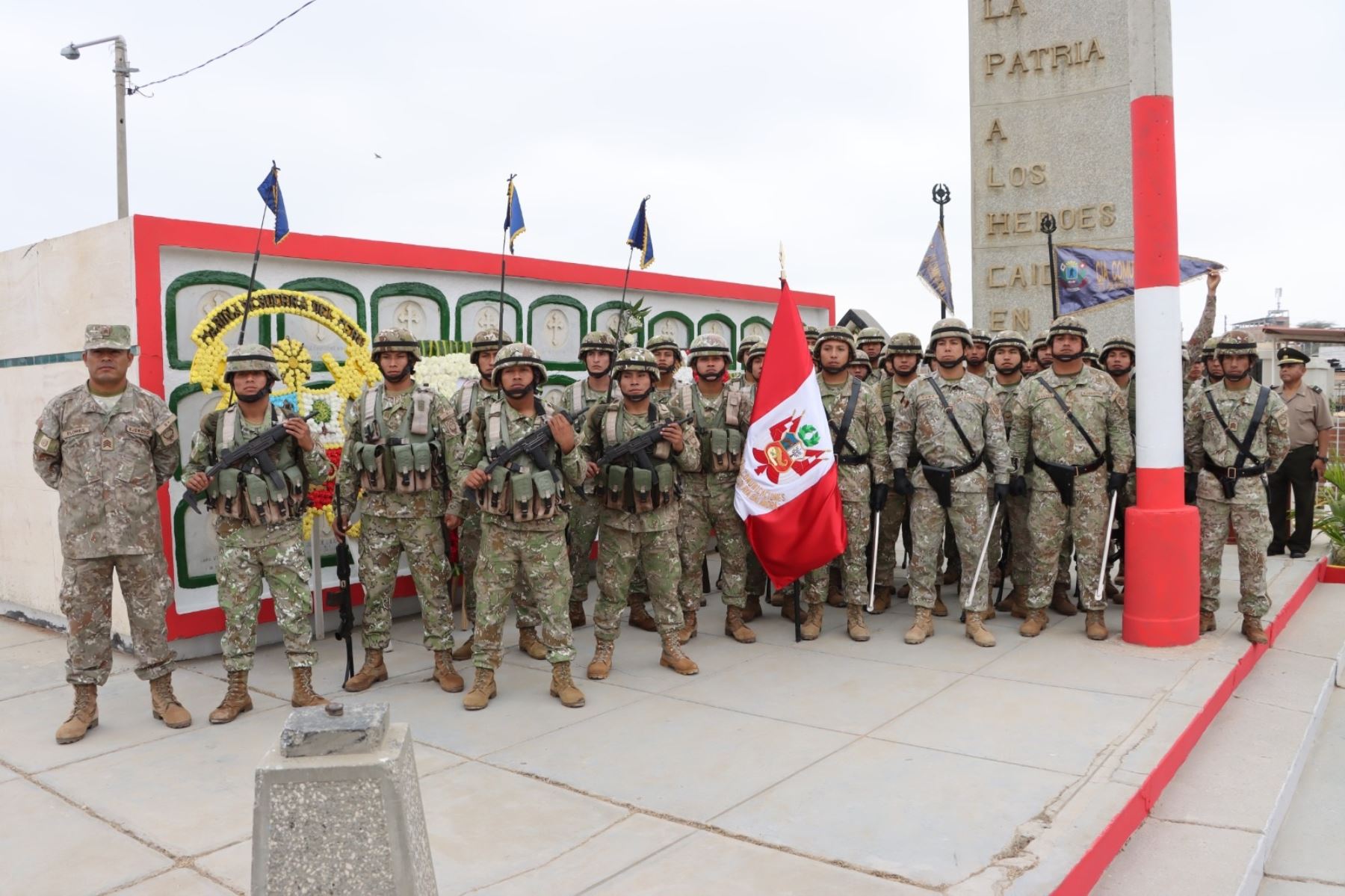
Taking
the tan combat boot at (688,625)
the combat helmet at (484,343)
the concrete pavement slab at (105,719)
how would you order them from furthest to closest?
the tan combat boot at (688,625) → the combat helmet at (484,343) → the concrete pavement slab at (105,719)

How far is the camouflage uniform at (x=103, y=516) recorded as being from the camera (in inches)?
198

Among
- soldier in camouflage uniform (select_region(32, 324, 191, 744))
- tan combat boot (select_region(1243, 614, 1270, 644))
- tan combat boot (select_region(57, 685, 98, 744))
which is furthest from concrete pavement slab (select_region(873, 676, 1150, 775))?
tan combat boot (select_region(57, 685, 98, 744))

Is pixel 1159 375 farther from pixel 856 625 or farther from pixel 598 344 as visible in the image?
pixel 598 344

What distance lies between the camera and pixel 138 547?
5.08 meters

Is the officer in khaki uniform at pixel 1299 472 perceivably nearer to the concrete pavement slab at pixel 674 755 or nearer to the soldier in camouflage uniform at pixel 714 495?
the soldier in camouflage uniform at pixel 714 495

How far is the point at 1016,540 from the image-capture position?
23.8ft

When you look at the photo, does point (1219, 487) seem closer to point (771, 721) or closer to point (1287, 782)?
point (1287, 782)

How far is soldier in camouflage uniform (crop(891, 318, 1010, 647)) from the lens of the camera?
6578 millimetres

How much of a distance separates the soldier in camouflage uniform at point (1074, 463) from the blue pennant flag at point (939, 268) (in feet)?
10.4

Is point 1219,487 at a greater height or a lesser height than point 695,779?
greater

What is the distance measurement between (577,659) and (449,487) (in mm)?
1378

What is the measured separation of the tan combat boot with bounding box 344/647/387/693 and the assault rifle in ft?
3.95

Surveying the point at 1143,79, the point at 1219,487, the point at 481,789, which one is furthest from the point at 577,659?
the point at 1143,79

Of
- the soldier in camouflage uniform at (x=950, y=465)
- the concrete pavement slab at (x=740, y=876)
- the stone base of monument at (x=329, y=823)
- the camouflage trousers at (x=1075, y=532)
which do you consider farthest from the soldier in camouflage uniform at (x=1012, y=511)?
the stone base of monument at (x=329, y=823)
